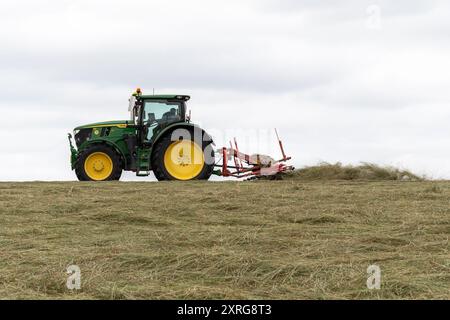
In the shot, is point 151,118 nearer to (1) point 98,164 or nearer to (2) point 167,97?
(2) point 167,97

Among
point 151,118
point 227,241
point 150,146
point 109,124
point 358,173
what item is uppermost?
point 151,118

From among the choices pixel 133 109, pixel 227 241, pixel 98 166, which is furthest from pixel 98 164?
pixel 227 241

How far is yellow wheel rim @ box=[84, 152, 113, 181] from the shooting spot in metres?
15.9

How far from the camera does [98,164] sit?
1593cm

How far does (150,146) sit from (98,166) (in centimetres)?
122

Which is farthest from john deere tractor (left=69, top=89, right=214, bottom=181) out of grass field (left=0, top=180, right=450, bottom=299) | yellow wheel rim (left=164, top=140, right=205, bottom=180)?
grass field (left=0, top=180, right=450, bottom=299)

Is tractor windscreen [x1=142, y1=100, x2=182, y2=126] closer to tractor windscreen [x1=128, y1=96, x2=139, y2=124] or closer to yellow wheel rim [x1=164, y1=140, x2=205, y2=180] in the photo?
tractor windscreen [x1=128, y1=96, x2=139, y2=124]

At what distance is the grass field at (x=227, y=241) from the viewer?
19.7 feet

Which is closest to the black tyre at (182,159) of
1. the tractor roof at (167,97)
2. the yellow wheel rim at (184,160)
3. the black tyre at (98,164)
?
the yellow wheel rim at (184,160)

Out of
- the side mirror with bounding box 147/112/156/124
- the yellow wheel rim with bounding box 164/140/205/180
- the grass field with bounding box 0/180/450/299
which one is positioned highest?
the side mirror with bounding box 147/112/156/124

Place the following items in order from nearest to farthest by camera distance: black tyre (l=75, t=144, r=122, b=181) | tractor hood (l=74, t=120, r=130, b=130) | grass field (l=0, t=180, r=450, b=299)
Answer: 1. grass field (l=0, t=180, r=450, b=299)
2. black tyre (l=75, t=144, r=122, b=181)
3. tractor hood (l=74, t=120, r=130, b=130)
